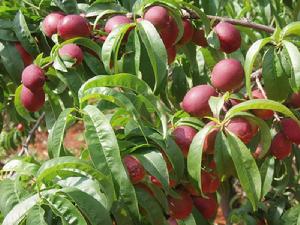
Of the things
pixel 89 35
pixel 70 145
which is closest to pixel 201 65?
pixel 89 35

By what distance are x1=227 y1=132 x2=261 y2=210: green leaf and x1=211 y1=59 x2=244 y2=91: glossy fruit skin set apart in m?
0.14

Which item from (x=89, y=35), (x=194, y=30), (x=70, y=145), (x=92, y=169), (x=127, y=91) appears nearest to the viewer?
(x=92, y=169)

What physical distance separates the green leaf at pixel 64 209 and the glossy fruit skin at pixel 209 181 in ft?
0.98

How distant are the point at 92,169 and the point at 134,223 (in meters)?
0.12

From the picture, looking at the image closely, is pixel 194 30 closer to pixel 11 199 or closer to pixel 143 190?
pixel 143 190

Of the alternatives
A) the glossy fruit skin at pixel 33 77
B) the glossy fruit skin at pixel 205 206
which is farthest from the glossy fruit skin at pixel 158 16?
the glossy fruit skin at pixel 205 206

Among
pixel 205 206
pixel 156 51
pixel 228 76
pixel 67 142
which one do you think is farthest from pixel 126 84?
pixel 67 142

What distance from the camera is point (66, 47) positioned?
3.28ft

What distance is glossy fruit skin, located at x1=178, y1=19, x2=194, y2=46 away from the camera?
1.12m

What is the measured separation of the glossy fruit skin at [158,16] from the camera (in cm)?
100

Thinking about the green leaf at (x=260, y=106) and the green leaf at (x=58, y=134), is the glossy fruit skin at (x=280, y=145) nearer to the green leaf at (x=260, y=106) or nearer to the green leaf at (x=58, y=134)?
the green leaf at (x=260, y=106)

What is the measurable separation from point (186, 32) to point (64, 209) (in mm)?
503

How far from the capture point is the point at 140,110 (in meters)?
0.99

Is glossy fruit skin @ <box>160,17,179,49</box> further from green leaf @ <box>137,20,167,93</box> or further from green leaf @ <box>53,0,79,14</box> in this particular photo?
green leaf @ <box>53,0,79,14</box>
